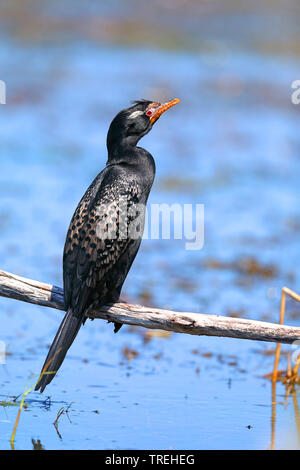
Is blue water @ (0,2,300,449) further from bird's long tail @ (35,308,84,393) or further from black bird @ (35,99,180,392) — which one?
black bird @ (35,99,180,392)

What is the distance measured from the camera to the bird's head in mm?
5684

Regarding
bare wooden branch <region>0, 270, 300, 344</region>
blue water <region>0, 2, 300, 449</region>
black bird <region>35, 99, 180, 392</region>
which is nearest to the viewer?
bare wooden branch <region>0, 270, 300, 344</region>

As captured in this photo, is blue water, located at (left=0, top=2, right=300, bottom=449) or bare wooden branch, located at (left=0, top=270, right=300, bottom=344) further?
blue water, located at (left=0, top=2, right=300, bottom=449)

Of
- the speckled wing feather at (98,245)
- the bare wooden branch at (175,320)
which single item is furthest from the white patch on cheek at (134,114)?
the bare wooden branch at (175,320)

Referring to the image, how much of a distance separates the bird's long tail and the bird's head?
3.68ft

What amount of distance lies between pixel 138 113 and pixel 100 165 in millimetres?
8019

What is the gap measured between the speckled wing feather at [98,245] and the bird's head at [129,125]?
0.32 meters

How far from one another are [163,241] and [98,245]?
540 centimetres

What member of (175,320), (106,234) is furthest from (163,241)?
(175,320)

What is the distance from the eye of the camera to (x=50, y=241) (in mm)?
10062

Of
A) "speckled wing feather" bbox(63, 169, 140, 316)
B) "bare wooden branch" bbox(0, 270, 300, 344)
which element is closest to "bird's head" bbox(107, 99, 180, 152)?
"speckled wing feather" bbox(63, 169, 140, 316)

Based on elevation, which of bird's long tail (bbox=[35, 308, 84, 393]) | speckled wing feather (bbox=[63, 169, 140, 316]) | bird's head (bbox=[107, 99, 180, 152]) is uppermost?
bird's head (bbox=[107, 99, 180, 152])

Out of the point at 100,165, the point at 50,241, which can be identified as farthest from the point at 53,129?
the point at 50,241

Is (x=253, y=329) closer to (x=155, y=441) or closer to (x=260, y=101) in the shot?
(x=155, y=441)
